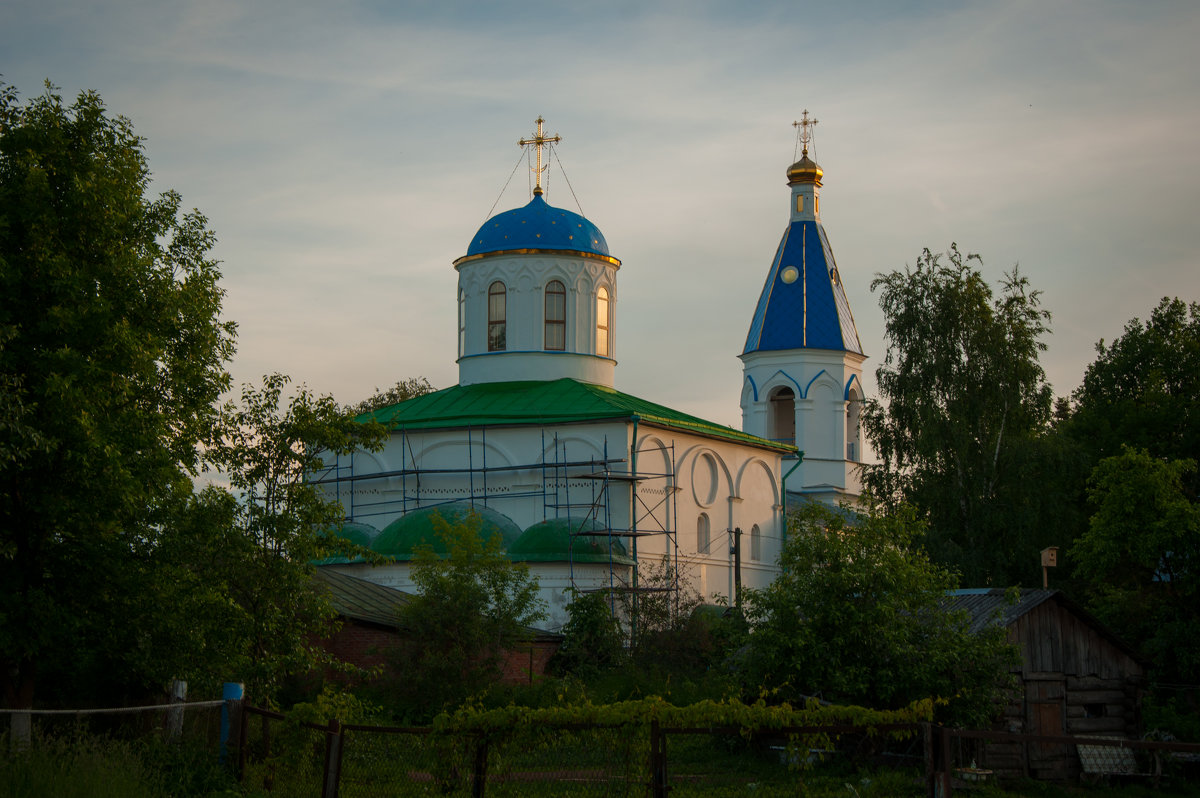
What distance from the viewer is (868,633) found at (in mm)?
17000

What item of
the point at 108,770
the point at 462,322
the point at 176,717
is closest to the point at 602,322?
the point at 462,322

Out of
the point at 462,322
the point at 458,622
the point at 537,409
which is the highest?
the point at 462,322

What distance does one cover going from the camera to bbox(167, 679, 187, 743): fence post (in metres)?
13.5

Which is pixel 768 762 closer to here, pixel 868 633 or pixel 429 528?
pixel 868 633

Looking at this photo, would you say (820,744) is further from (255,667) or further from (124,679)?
(124,679)

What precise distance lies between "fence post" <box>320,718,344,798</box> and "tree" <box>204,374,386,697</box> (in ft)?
9.82

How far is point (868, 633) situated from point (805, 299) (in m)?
26.4

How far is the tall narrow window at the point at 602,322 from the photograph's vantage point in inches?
1359

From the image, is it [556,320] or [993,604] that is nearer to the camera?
[993,604]

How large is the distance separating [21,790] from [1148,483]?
18618 mm

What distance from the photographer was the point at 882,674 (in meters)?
16.8

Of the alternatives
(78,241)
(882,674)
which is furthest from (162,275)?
(882,674)

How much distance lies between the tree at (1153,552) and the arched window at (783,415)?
60.6 ft

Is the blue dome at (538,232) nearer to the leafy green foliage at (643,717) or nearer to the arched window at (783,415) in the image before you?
the arched window at (783,415)
